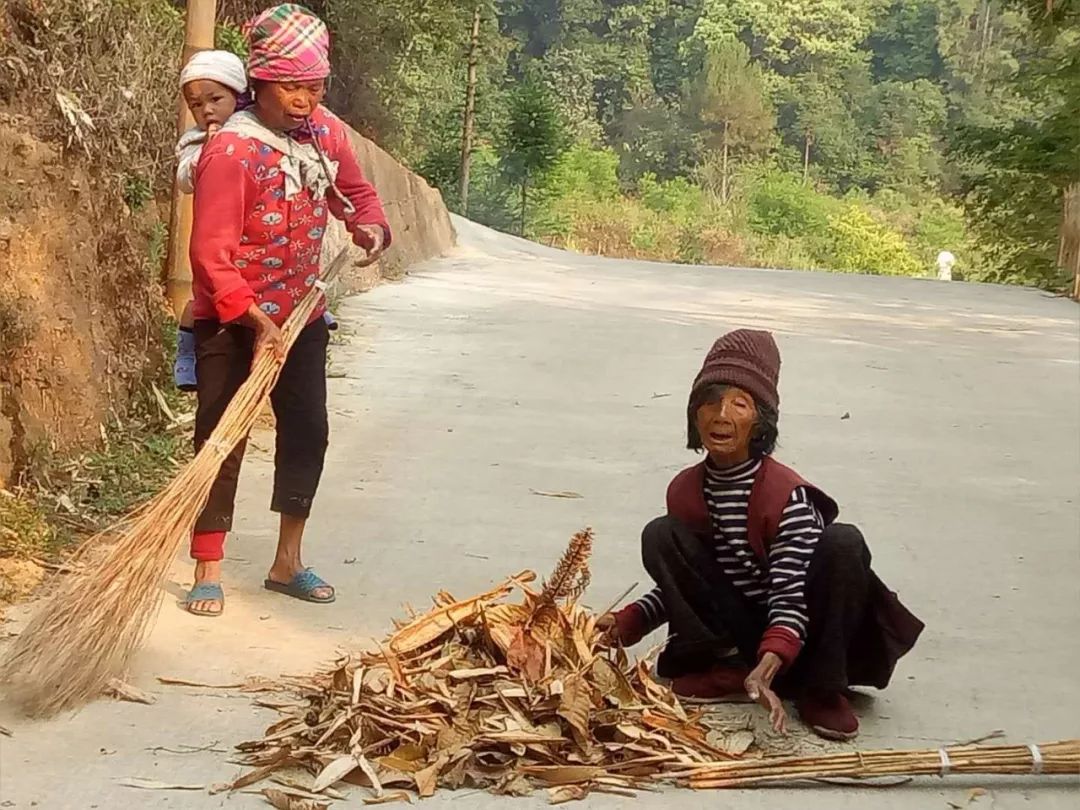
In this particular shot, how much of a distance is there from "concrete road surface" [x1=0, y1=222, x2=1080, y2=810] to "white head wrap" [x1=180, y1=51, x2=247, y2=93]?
1307 millimetres

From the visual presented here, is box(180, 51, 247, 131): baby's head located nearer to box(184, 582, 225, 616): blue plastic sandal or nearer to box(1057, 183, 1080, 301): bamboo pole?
box(184, 582, 225, 616): blue plastic sandal

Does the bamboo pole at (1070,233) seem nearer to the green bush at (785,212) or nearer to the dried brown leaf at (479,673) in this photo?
the dried brown leaf at (479,673)

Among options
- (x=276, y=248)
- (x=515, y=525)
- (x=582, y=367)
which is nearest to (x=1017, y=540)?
(x=515, y=525)

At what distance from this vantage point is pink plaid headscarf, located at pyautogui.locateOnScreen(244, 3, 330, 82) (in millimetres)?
3535

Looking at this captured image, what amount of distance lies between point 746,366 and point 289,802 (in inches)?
50.6

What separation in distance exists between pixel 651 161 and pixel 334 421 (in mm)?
35235

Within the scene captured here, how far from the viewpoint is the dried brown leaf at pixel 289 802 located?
2666 mm

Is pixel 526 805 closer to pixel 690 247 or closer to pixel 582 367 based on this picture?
pixel 582 367

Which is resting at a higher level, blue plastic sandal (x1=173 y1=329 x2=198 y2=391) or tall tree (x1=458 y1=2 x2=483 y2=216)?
tall tree (x1=458 y1=2 x2=483 y2=216)

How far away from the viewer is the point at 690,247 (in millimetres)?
32938

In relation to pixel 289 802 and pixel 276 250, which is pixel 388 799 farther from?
pixel 276 250

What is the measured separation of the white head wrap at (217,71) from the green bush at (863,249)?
3361 cm

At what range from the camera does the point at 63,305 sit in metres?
4.99

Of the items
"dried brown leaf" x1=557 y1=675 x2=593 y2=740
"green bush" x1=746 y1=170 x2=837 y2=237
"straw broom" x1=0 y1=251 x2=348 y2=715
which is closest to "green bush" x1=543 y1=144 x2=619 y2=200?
"green bush" x1=746 y1=170 x2=837 y2=237
